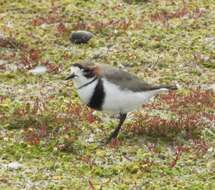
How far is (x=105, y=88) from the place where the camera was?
12438mm

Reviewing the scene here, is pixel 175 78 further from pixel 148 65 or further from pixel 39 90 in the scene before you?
pixel 39 90

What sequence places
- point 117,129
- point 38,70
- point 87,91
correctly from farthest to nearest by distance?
point 38,70 → point 117,129 → point 87,91

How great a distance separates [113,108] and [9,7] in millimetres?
10504

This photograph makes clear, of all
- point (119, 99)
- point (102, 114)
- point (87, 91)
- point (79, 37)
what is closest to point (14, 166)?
point (87, 91)

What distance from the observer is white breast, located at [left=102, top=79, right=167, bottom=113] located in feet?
40.9

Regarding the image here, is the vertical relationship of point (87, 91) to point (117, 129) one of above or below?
above

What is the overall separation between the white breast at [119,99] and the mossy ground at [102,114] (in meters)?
0.82

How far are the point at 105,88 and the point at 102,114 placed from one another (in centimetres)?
259

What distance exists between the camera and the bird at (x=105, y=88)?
12.4 meters

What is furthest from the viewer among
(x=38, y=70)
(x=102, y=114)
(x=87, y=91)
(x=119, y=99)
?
(x=38, y=70)

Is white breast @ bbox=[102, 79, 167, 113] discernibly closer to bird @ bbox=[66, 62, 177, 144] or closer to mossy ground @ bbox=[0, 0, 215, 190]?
bird @ bbox=[66, 62, 177, 144]

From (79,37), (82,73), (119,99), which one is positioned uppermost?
(82,73)

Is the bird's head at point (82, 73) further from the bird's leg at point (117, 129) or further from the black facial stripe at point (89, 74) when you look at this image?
the bird's leg at point (117, 129)

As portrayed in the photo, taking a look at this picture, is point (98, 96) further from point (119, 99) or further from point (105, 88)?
point (119, 99)
